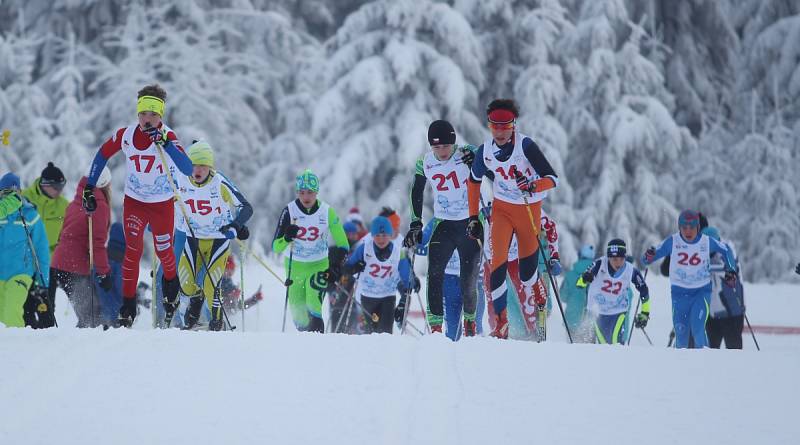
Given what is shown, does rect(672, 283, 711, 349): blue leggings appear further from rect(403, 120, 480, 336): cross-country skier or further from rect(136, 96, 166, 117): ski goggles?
rect(136, 96, 166, 117): ski goggles

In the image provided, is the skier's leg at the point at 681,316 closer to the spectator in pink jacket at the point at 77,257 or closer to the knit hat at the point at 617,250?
the knit hat at the point at 617,250

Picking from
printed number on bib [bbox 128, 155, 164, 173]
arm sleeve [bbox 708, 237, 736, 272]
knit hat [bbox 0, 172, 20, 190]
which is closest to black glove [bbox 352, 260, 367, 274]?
printed number on bib [bbox 128, 155, 164, 173]

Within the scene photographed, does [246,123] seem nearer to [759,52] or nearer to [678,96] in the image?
[678,96]

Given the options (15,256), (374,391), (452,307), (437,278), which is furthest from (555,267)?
(15,256)

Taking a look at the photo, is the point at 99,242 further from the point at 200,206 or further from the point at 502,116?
the point at 502,116

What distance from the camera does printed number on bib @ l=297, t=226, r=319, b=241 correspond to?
384 inches

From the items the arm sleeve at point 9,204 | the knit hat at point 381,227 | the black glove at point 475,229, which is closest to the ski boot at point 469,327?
the black glove at point 475,229

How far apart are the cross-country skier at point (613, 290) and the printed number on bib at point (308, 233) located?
129 inches

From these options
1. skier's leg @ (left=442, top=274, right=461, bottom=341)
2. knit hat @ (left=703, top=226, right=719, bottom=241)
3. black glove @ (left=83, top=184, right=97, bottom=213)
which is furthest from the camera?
knit hat @ (left=703, top=226, right=719, bottom=241)

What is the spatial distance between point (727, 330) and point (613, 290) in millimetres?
1352

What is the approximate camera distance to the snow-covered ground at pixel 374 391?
473 centimetres

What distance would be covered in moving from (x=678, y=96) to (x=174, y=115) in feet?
43.0

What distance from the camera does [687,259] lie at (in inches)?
428

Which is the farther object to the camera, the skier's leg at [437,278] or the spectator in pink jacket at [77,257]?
the spectator in pink jacket at [77,257]
